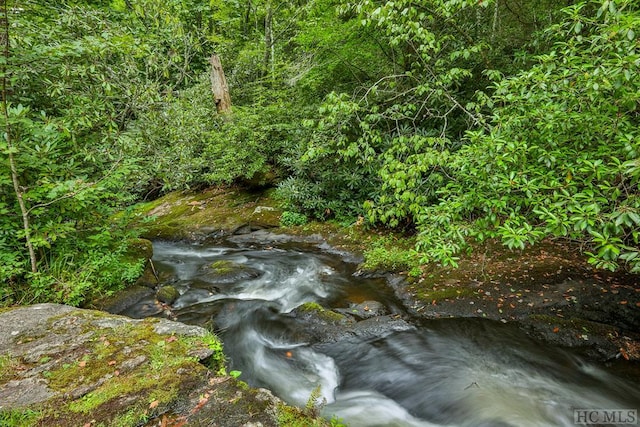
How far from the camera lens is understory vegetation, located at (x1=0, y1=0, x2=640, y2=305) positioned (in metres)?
2.93

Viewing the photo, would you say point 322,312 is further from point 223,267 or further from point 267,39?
point 267,39

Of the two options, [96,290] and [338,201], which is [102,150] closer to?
[96,290]

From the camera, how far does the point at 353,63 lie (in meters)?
8.73

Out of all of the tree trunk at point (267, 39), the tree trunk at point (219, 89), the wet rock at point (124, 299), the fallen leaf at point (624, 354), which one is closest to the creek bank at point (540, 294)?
the fallen leaf at point (624, 354)

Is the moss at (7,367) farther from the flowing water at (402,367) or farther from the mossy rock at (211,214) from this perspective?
the mossy rock at (211,214)

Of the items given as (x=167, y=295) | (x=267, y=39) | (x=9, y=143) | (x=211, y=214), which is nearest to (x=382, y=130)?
(x=167, y=295)

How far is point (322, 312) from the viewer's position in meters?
5.34

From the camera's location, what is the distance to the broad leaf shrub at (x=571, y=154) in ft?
8.45

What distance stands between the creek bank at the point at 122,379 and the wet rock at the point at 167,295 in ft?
7.06

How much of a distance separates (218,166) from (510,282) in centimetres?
917

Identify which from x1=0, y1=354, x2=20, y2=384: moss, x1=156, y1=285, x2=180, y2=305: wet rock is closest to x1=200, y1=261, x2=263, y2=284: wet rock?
x1=156, y1=285, x2=180, y2=305: wet rock

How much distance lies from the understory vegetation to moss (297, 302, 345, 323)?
1.73 metres

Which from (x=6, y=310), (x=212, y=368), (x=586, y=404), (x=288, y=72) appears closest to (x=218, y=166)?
(x=288, y=72)

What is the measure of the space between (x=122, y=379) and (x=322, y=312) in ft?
10.3
